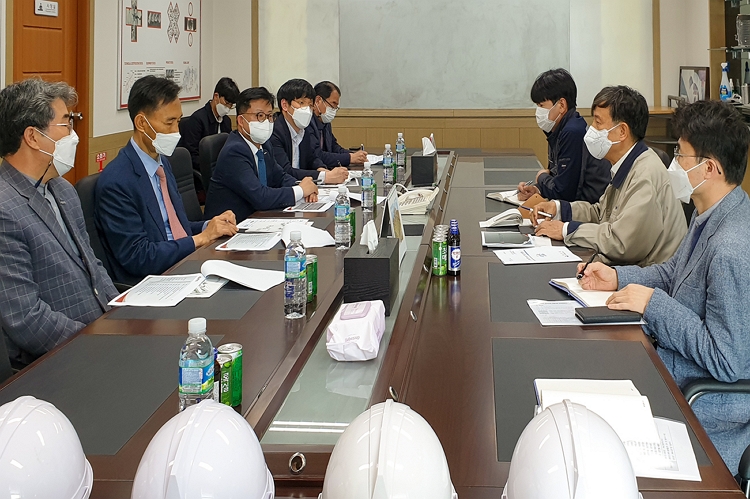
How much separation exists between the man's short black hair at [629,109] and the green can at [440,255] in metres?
1.00

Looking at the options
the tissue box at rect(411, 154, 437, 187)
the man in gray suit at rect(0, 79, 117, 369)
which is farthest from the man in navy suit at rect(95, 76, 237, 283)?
the tissue box at rect(411, 154, 437, 187)

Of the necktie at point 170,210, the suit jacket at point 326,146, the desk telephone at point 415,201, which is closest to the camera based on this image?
the necktie at point 170,210

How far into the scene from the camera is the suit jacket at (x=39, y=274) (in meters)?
2.16

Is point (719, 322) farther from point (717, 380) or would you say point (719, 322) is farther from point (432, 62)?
point (432, 62)

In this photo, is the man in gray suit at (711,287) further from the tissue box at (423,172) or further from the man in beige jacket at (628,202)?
the tissue box at (423,172)

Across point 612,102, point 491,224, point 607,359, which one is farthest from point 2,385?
point 612,102

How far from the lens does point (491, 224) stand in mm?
3295

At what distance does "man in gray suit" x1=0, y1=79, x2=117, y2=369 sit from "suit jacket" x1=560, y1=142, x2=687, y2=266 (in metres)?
1.74

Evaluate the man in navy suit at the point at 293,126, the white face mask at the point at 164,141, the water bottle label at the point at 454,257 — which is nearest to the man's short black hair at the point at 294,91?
the man in navy suit at the point at 293,126

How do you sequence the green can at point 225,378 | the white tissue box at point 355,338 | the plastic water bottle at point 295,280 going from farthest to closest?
the plastic water bottle at point 295,280 < the white tissue box at point 355,338 < the green can at point 225,378

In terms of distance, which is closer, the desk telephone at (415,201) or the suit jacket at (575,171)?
the desk telephone at (415,201)

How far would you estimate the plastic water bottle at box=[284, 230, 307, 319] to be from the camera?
2.02m

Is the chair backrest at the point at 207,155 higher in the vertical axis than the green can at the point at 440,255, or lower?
higher

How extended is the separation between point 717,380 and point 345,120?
5995mm
